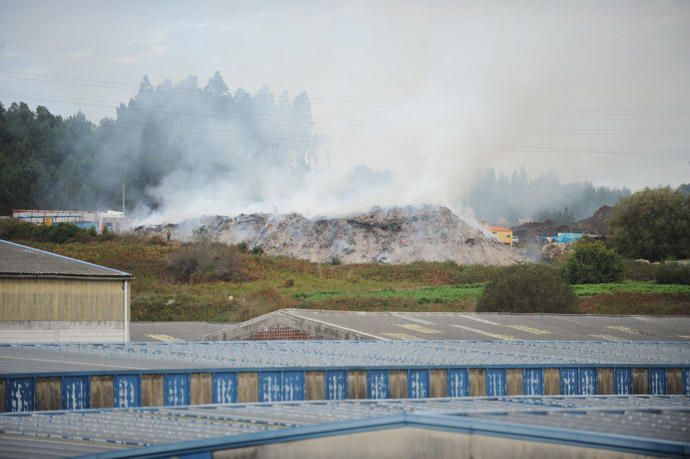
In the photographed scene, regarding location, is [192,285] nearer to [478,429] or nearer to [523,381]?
[523,381]

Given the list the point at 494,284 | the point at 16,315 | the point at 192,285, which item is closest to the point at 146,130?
the point at 192,285

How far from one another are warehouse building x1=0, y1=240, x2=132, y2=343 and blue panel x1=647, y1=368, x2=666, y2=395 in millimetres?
16477

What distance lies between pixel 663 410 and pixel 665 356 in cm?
1282

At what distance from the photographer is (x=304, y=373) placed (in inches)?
831

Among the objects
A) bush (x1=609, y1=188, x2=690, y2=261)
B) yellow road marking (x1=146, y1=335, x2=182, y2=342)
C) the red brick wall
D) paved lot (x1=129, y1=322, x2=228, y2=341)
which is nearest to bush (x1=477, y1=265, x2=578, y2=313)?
paved lot (x1=129, y1=322, x2=228, y2=341)

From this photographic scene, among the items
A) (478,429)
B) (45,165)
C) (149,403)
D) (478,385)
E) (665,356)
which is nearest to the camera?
(478,429)

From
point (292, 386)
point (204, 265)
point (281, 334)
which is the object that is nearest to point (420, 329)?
point (281, 334)

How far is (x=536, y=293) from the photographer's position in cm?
4269

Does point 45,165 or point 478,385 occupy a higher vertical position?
point 45,165

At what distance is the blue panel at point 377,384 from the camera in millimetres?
21344

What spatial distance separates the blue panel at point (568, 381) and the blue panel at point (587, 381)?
7.6 inches

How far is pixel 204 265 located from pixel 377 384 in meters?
38.8

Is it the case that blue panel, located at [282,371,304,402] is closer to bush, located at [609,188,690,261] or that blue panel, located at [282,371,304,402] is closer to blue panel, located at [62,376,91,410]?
blue panel, located at [62,376,91,410]

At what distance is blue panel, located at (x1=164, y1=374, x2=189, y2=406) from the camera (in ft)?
66.0
